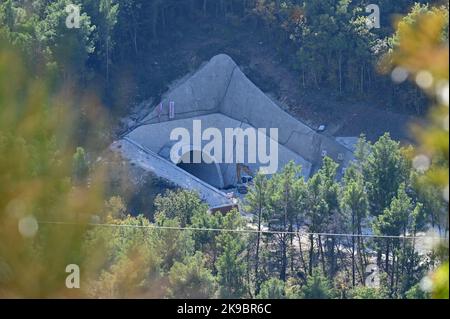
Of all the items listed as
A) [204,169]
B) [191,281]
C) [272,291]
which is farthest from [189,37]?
[272,291]

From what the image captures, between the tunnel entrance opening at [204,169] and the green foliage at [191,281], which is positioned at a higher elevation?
the tunnel entrance opening at [204,169]

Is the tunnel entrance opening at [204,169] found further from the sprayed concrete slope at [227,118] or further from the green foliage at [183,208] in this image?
the green foliage at [183,208]

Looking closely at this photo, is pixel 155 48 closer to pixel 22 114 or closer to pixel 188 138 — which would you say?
pixel 188 138

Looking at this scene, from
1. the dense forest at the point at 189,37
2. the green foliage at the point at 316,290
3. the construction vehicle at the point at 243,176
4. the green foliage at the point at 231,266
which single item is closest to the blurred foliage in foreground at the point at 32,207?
the green foliage at the point at 231,266

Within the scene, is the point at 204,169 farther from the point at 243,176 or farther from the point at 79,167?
the point at 79,167

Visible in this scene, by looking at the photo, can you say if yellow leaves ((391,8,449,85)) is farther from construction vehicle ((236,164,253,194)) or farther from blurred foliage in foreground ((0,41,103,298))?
construction vehicle ((236,164,253,194))

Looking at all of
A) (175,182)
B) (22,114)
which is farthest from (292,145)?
(22,114)
